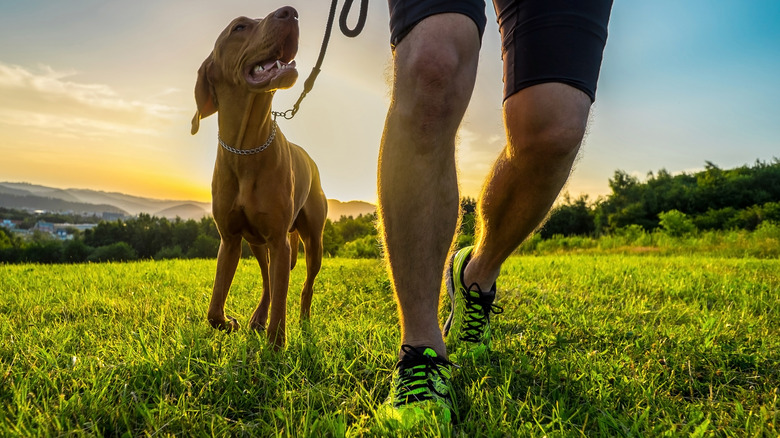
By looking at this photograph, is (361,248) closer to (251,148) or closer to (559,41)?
(251,148)

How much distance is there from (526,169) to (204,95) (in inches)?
75.6

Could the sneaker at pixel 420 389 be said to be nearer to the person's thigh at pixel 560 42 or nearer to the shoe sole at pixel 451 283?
the shoe sole at pixel 451 283

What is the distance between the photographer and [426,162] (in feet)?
6.00

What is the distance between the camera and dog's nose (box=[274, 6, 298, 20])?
279cm

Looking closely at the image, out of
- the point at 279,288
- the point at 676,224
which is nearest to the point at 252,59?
the point at 279,288

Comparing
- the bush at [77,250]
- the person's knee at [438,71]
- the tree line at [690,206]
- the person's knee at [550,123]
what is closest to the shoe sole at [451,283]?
the person's knee at [550,123]

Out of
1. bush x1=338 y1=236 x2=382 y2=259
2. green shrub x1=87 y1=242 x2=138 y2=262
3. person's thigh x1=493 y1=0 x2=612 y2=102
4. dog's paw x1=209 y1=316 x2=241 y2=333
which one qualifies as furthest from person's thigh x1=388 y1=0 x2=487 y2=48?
green shrub x1=87 y1=242 x2=138 y2=262

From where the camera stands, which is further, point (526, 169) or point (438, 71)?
point (526, 169)

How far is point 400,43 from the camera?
1914 millimetres

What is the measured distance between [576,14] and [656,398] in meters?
1.53

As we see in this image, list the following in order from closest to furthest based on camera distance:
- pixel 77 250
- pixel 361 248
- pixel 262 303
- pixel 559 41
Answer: pixel 559 41 < pixel 262 303 < pixel 361 248 < pixel 77 250

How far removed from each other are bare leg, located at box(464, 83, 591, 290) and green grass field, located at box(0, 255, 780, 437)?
1.69 feet

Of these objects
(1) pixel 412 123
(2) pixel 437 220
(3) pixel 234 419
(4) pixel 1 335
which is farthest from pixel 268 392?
(4) pixel 1 335

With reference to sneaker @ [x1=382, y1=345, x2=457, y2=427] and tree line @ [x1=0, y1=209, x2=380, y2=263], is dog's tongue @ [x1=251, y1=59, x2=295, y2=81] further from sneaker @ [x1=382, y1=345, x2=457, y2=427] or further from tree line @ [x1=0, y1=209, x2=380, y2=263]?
tree line @ [x1=0, y1=209, x2=380, y2=263]
